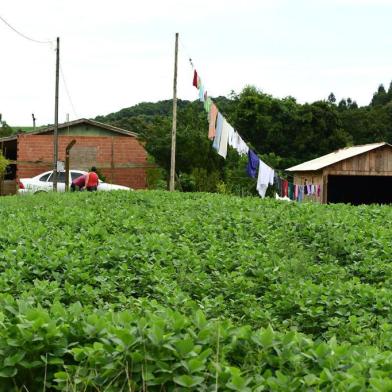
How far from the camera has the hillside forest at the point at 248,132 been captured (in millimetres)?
30125

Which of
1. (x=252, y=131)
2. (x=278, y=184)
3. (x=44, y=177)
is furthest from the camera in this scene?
(x=252, y=131)

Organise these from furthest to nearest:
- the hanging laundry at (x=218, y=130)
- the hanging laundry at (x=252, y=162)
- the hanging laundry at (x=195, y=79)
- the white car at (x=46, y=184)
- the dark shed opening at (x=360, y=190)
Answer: the dark shed opening at (x=360, y=190) < the white car at (x=46, y=184) < the hanging laundry at (x=252, y=162) < the hanging laundry at (x=195, y=79) < the hanging laundry at (x=218, y=130)

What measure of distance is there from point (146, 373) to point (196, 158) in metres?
27.8

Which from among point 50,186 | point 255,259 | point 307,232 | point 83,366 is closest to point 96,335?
point 83,366

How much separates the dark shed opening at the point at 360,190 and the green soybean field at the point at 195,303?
21411 millimetres

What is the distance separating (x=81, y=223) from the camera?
914 cm

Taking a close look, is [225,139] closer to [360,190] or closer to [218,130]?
[218,130]

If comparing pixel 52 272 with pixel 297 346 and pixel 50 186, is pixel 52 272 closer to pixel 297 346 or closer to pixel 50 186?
pixel 297 346

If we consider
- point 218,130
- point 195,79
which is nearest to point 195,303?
point 218,130

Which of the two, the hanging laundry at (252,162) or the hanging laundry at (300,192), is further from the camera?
the hanging laundry at (300,192)

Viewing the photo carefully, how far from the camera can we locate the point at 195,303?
460 centimetres

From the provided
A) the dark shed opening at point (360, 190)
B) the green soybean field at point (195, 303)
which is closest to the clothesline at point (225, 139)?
the dark shed opening at point (360, 190)

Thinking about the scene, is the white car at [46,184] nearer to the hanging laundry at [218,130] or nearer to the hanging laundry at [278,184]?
the hanging laundry at [218,130]

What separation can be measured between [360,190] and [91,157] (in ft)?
41.6
